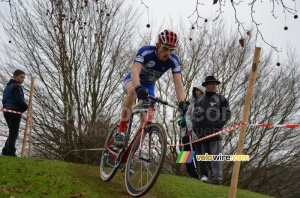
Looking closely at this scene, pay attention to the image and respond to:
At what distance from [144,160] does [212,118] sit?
3.05 m

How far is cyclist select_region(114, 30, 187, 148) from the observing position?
5.23 meters

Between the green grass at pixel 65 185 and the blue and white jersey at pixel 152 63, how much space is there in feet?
6.39

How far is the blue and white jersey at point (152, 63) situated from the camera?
5531mm

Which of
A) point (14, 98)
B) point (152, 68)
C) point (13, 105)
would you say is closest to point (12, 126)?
point (13, 105)

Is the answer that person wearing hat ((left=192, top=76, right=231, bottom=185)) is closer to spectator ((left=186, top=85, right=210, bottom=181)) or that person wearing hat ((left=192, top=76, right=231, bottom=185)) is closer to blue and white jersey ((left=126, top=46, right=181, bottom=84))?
spectator ((left=186, top=85, right=210, bottom=181))

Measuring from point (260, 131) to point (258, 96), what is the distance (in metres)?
1.92

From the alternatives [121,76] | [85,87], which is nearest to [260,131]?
[121,76]

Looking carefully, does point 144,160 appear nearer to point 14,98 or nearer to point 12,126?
point 12,126

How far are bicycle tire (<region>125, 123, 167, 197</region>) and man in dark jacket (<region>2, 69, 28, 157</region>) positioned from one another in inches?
173

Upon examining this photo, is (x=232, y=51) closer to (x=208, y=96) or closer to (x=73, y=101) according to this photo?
(x=73, y=101)

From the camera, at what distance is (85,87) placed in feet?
→ 52.7

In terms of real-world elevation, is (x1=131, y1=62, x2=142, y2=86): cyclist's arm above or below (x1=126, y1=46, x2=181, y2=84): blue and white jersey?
below

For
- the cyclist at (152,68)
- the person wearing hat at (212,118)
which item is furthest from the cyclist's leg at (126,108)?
the person wearing hat at (212,118)

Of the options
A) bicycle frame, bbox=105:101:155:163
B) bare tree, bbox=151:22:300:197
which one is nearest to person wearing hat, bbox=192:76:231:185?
bicycle frame, bbox=105:101:155:163
